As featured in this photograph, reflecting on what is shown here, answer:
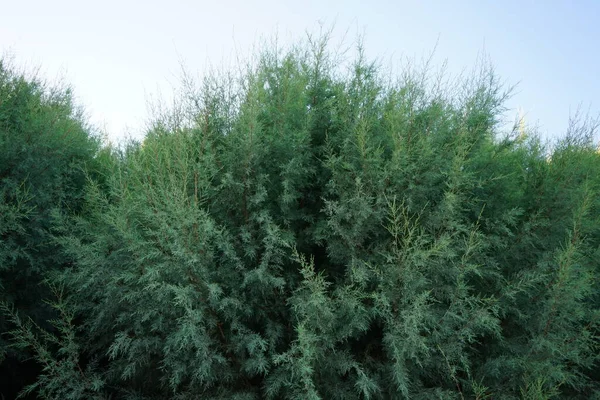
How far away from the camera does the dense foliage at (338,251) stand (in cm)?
442

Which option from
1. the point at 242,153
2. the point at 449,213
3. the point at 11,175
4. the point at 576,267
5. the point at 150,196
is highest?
the point at 11,175

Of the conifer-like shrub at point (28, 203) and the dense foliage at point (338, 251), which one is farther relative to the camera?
the conifer-like shrub at point (28, 203)

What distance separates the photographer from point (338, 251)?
472 cm

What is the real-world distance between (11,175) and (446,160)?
5966mm

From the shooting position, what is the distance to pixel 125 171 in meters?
5.96

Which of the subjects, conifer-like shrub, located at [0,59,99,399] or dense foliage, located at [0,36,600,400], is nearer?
dense foliage, located at [0,36,600,400]

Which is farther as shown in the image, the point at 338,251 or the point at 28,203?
the point at 28,203

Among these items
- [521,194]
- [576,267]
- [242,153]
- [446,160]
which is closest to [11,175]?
[242,153]

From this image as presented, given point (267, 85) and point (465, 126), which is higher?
point (267, 85)

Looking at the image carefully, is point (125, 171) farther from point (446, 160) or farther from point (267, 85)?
point (446, 160)

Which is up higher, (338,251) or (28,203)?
(28,203)

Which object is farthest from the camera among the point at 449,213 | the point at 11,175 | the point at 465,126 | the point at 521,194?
the point at 11,175

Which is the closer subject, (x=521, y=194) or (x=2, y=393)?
(x=521, y=194)

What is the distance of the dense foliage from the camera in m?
4.42
